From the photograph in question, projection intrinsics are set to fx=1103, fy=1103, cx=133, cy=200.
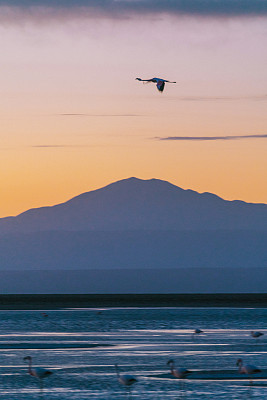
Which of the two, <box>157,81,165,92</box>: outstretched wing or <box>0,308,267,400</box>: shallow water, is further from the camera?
<box>157,81,165,92</box>: outstretched wing

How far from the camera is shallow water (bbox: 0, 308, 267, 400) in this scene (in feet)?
130

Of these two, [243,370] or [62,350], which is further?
[62,350]

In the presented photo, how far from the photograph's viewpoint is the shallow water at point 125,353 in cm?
3975

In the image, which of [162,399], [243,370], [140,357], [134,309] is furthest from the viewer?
[134,309]

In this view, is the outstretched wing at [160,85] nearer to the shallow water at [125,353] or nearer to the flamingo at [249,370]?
the shallow water at [125,353]

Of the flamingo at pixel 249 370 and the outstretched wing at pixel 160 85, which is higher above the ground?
the outstretched wing at pixel 160 85

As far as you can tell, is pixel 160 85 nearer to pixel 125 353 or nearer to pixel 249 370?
pixel 125 353

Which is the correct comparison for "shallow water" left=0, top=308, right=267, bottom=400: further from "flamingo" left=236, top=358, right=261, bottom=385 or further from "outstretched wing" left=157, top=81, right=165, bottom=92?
"outstretched wing" left=157, top=81, right=165, bottom=92

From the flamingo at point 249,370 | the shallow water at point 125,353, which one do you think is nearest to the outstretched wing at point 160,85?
the shallow water at point 125,353

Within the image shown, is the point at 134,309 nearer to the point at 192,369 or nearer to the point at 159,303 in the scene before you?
the point at 159,303

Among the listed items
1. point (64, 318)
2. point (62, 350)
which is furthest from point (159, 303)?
point (62, 350)

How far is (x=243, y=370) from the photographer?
41.4 meters

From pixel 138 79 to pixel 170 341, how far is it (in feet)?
49.6

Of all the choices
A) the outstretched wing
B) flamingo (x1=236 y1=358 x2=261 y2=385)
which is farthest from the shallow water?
the outstretched wing
